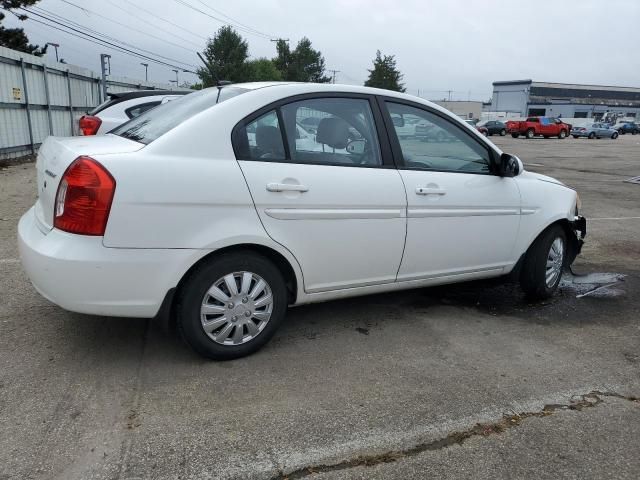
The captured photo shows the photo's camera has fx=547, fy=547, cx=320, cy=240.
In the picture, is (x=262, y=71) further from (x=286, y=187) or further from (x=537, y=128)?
(x=286, y=187)

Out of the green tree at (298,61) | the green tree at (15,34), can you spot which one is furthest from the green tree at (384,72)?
the green tree at (15,34)

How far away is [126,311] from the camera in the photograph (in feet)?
9.89

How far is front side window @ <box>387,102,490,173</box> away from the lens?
12.6 ft

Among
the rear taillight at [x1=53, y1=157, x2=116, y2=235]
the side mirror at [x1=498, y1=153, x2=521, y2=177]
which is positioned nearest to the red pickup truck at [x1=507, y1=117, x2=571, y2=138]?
the side mirror at [x1=498, y1=153, x2=521, y2=177]

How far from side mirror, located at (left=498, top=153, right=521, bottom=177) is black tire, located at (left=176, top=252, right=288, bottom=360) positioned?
2.00m

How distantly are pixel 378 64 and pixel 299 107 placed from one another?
74510 millimetres

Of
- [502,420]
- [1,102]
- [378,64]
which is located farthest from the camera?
[378,64]

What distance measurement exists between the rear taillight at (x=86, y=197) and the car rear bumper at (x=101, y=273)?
0.06 meters

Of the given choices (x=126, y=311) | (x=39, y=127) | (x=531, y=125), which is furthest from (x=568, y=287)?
(x=531, y=125)

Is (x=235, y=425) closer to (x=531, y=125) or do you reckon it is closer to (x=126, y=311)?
(x=126, y=311)

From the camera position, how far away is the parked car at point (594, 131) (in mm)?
47000

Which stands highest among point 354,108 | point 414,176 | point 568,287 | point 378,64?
point 378,64

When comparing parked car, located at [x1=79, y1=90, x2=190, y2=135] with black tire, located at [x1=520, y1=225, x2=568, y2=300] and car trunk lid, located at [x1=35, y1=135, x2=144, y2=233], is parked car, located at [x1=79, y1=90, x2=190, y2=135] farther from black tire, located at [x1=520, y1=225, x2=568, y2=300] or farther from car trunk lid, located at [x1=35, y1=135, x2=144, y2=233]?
black tire, located at [x1=520, y1=225, x2=568, y2=300]

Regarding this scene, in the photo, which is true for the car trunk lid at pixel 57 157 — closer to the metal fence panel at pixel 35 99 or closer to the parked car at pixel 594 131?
the metal fence panel at pixel 35 99
